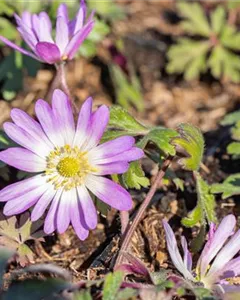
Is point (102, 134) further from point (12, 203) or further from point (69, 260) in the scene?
point (69, 260)

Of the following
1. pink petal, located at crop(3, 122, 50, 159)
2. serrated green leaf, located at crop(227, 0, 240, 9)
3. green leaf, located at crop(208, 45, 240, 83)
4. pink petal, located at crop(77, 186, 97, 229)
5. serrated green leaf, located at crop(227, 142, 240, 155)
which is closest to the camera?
pink petal, located at crop(77, 186, 97, 229)

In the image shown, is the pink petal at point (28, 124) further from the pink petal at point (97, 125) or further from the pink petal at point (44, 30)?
the pink petal at point (44, 30)

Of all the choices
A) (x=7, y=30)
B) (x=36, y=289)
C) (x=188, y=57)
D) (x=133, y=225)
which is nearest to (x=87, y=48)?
(x=7, y=30)

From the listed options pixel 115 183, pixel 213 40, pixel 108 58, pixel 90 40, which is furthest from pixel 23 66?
pixel 115 183

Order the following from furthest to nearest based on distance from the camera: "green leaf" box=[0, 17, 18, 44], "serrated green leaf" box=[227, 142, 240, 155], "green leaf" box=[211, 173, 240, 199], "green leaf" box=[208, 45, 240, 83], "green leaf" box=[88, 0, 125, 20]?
"green leaf" box=[208, 45, 240, 83]
"green leaf" box=[88, 0, 125, 20]
"green leaf" box=[0, 17, 18, 44]
"serrated green leaf" box=[227, 142, 240, 155]
"green leaf" box=[211, 173, 240, 199]

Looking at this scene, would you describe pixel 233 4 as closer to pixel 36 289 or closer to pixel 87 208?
pixel 87 208

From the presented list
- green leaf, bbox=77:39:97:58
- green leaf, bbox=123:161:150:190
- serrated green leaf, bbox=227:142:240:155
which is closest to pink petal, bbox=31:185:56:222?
green leaf, bbox=123:161:150:190

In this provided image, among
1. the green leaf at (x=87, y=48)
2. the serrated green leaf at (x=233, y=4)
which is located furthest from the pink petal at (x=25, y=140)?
the serrated green leaf at (x=233, y=4)

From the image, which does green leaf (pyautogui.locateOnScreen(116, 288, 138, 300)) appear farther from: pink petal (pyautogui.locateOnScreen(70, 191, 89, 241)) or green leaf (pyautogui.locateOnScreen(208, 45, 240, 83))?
green leaf (pyautogui.locateOnScreen(208, 45, 240, 83))
